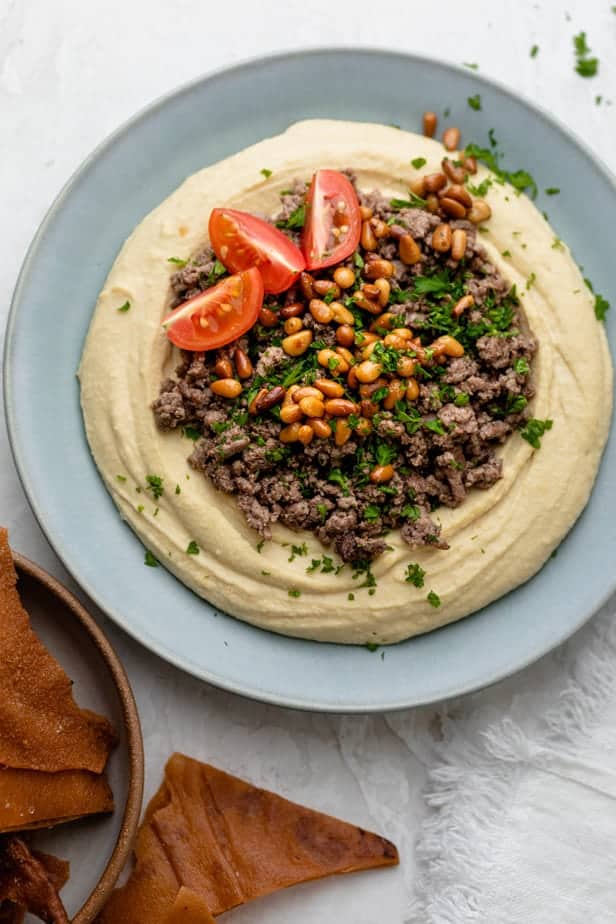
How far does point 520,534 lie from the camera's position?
4.42 metres

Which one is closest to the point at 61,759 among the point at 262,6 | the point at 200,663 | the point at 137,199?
the point at 200,663

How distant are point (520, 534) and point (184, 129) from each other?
2348 millimetres

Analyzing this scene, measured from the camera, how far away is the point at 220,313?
4.27 meters

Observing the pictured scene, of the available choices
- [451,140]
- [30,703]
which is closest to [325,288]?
[451,140]

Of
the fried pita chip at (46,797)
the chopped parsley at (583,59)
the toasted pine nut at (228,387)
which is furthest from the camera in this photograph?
the chopped parsley at (583,59)

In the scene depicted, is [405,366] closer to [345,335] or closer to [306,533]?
[345,335]

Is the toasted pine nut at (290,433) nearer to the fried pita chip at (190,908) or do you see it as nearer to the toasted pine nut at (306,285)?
the toasted pine nut at (306,285)

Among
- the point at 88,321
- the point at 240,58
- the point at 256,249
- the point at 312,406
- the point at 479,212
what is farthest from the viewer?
the point at 240,58

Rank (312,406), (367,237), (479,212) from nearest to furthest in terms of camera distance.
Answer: (312,406) < (367,237) < (479,212)

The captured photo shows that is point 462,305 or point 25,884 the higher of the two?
point 462,305

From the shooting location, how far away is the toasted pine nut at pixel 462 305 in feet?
14.2

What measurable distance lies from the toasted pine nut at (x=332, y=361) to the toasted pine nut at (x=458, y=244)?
668mm

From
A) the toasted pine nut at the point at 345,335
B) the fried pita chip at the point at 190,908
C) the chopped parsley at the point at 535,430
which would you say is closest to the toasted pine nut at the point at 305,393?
the toasted pine nut at the point at 345,335

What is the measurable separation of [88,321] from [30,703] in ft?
5.56
